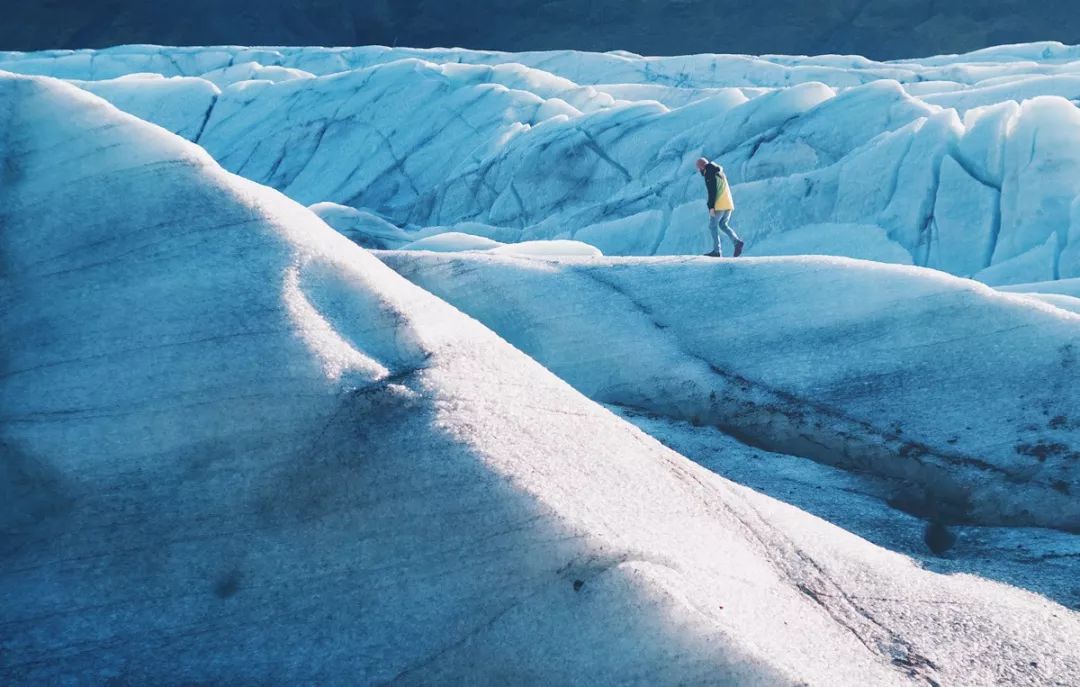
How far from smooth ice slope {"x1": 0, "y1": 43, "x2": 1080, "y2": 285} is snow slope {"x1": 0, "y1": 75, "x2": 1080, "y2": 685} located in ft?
26.6

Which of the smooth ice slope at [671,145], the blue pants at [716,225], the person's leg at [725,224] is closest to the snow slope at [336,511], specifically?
the blue pants at [716,225]

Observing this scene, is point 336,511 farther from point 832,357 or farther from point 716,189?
point 716,189

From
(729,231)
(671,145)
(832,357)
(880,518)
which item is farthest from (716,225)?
(671,145)

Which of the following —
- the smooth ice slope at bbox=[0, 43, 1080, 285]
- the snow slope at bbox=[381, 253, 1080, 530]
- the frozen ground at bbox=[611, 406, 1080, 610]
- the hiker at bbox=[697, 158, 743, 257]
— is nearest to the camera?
the frozen ground at bbox=[611, 406, 1080, 610]

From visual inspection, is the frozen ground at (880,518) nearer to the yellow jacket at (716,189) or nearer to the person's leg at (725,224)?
the yellow jacket at (716,189)

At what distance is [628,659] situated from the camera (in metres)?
3.10

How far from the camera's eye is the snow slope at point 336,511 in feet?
10.5

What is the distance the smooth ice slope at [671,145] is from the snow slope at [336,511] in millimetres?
8113

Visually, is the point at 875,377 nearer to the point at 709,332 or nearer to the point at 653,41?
the point at 709,332

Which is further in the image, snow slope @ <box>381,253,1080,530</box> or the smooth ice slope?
the smooth ice slope

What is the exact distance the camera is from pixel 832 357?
592 cm

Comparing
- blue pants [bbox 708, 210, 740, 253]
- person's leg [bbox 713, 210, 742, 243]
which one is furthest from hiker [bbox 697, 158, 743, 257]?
person's leg [bbox 713, 210, 742, 243]

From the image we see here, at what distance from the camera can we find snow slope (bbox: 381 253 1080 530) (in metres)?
5.10

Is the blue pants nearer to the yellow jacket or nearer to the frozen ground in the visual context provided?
the yellow jacket
